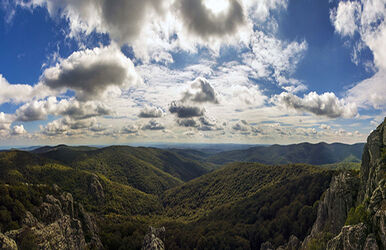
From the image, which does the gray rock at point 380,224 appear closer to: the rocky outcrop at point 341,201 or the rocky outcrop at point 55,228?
the rocky outcrop at point 341,201

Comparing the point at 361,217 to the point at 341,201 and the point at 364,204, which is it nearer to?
the point at 364,204

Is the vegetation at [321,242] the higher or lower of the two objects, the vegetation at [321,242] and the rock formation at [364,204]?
the lower

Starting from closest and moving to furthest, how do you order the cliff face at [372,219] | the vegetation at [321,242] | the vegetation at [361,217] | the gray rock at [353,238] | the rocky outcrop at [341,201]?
1. the cliff face at [372,219]
2. the gray rock at [353,238]
3. the vegetation at [361,217]
4. the vegetation at [321,242]
5. the rocky outcrop at [341,201]

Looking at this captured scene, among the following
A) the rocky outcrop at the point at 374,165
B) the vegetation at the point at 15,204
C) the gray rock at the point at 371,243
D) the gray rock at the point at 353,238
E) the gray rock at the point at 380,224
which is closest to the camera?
the gray rock at the point at 380,224

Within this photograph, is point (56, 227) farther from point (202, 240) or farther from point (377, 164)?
point (202, 240)

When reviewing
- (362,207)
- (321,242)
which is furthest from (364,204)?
(321,242)

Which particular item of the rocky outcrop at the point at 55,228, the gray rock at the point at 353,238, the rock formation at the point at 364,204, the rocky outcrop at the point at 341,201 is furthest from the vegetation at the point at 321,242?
the rocky outcrop at the point at 55,228

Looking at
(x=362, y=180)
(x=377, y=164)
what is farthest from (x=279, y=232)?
(x=377, y=164)

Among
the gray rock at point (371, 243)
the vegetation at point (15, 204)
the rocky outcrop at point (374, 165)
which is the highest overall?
the rocky outcrop at point (374, 165)
